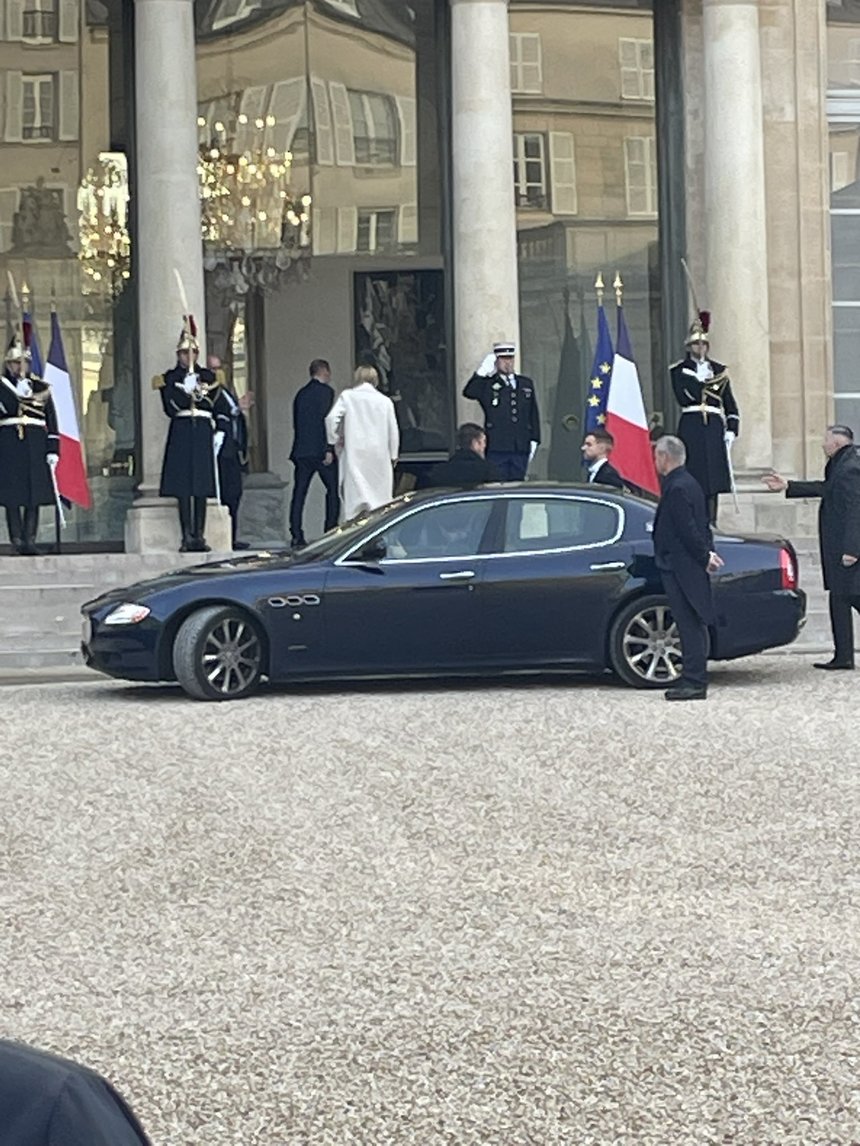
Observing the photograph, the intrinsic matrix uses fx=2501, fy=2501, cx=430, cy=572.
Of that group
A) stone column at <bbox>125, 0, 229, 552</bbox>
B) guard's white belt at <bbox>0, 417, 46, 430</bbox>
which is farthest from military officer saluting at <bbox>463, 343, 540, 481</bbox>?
guard's white belt at <bbox>0, 417, 46, 430</bbox>

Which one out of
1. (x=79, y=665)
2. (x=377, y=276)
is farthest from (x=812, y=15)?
(x=79, y=665)

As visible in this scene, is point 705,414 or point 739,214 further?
point 739,214

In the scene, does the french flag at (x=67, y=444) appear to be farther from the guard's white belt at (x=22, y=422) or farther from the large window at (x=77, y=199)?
the large window at (x=77, y=199)

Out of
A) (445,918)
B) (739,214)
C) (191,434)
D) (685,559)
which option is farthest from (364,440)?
(445,918)

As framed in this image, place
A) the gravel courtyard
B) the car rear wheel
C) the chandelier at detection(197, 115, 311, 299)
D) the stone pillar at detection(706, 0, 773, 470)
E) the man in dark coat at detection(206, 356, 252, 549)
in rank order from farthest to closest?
1. the chandelier at detection(197, 115, 311, 299)
2. the stone pillar at detection(706, 0, 773, 470)
3. the man in dark coat at detection(206, 356, 252, 549)
4. the car rear wheel
5. the gravel courtyard

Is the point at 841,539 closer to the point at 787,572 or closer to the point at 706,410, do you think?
the point at 787,572

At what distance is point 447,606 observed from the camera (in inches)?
595

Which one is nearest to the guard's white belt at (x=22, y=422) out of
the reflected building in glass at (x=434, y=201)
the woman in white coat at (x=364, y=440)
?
the woman in white coat at (x=364, y=440)

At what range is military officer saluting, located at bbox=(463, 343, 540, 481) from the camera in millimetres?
21219

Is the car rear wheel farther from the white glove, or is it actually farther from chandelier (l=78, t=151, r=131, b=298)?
chandelier (l=78, t=151, r=131, b=298)

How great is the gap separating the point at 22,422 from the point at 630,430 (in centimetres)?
535

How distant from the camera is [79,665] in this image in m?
18.4

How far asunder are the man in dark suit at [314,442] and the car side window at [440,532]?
6692 millimetres

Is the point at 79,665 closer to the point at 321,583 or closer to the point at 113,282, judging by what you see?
the point at 321,583
